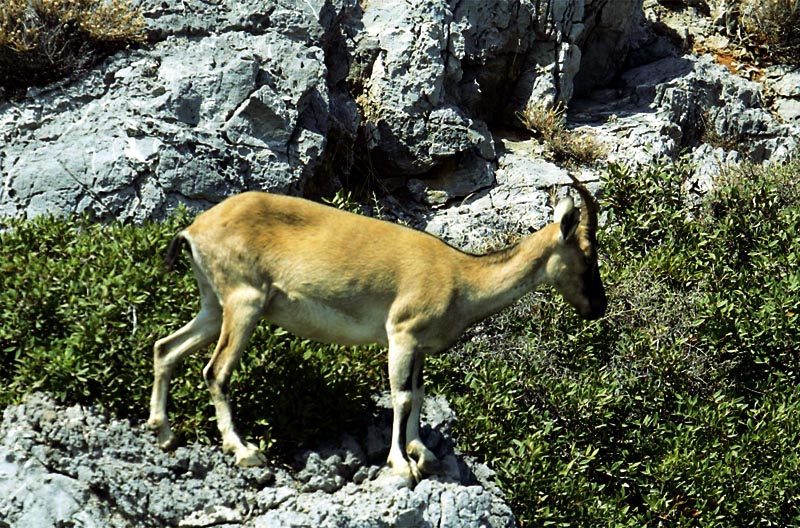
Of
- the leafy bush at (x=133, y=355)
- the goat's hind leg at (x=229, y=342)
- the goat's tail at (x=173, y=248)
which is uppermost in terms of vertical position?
the goat's tail at (x=173, y=248)

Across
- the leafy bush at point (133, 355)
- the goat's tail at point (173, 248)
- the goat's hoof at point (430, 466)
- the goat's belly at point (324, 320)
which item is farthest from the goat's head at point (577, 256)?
the goat's tail at point (173, 248)

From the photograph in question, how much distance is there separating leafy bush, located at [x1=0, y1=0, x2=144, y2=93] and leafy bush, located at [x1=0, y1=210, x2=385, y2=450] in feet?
12.1

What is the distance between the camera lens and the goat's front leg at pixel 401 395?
8680 millimetres

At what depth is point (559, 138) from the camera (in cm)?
1611

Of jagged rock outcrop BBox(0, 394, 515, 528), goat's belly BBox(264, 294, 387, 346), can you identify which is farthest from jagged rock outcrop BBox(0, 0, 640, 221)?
goat's belly BBox(264, 294, 387, 346)

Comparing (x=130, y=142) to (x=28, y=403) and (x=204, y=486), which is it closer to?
(x=28, y=403)

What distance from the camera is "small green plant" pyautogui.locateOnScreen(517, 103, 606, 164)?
1603cm

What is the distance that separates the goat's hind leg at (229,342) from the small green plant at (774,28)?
13.2 m

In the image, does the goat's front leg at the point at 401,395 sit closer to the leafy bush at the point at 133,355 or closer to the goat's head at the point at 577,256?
the leafy bush at the point at 133,355

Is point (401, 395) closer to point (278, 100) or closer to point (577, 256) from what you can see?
point (577, 256)

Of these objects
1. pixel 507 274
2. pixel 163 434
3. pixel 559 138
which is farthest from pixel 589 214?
pixel 559 138

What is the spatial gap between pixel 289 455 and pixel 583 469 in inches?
122

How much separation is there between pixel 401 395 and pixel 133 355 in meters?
2.22

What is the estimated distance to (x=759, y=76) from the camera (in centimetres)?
1886
